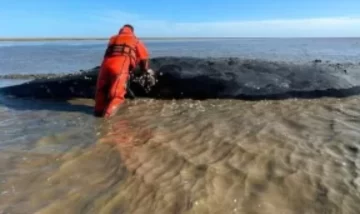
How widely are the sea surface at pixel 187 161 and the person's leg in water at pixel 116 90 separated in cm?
31

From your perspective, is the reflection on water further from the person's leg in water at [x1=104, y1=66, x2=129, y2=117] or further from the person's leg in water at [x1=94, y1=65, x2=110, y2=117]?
the person's leg in water at [x1=94, y1=65, x2=110, y2=117]

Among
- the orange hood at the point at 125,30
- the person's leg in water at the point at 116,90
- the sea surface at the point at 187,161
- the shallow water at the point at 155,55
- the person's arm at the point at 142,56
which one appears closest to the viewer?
the sea surface at the point at 187,161

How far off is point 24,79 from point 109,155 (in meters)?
9.32

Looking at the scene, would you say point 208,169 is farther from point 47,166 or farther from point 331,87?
point 331,87

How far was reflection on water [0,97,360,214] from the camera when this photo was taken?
3.66m

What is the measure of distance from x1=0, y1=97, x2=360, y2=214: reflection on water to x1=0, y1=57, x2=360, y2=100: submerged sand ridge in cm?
109

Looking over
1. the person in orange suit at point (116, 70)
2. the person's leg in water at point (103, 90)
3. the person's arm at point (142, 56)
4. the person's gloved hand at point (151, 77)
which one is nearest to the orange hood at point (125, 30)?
the person in orange suit at point (116, 70)

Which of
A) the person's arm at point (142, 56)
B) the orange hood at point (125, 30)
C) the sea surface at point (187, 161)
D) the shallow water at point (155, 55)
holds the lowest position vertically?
the shallow water at point (155, 55)

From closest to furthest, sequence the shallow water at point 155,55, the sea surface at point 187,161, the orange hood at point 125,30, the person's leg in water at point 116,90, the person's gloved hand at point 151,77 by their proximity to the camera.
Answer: the sea surface at point 187,161 → the person's leg in water at point 116,90 → the orange hood at point 125,30 → the person's gloved hand at point 151,77 → the shallow water at point 155,55

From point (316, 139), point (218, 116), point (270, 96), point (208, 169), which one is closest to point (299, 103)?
point (270, 96)

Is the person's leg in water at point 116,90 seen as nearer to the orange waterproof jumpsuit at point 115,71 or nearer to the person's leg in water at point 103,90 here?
the orange waterproof jumpsuit at point 115,71

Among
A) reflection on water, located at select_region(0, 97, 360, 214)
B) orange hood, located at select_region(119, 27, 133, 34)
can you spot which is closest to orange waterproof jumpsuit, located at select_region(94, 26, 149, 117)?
orange hood, located at select_region(119, 27, 133, 34)

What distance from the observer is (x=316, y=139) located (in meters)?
5.26

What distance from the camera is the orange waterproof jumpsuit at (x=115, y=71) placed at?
24.5 feet
